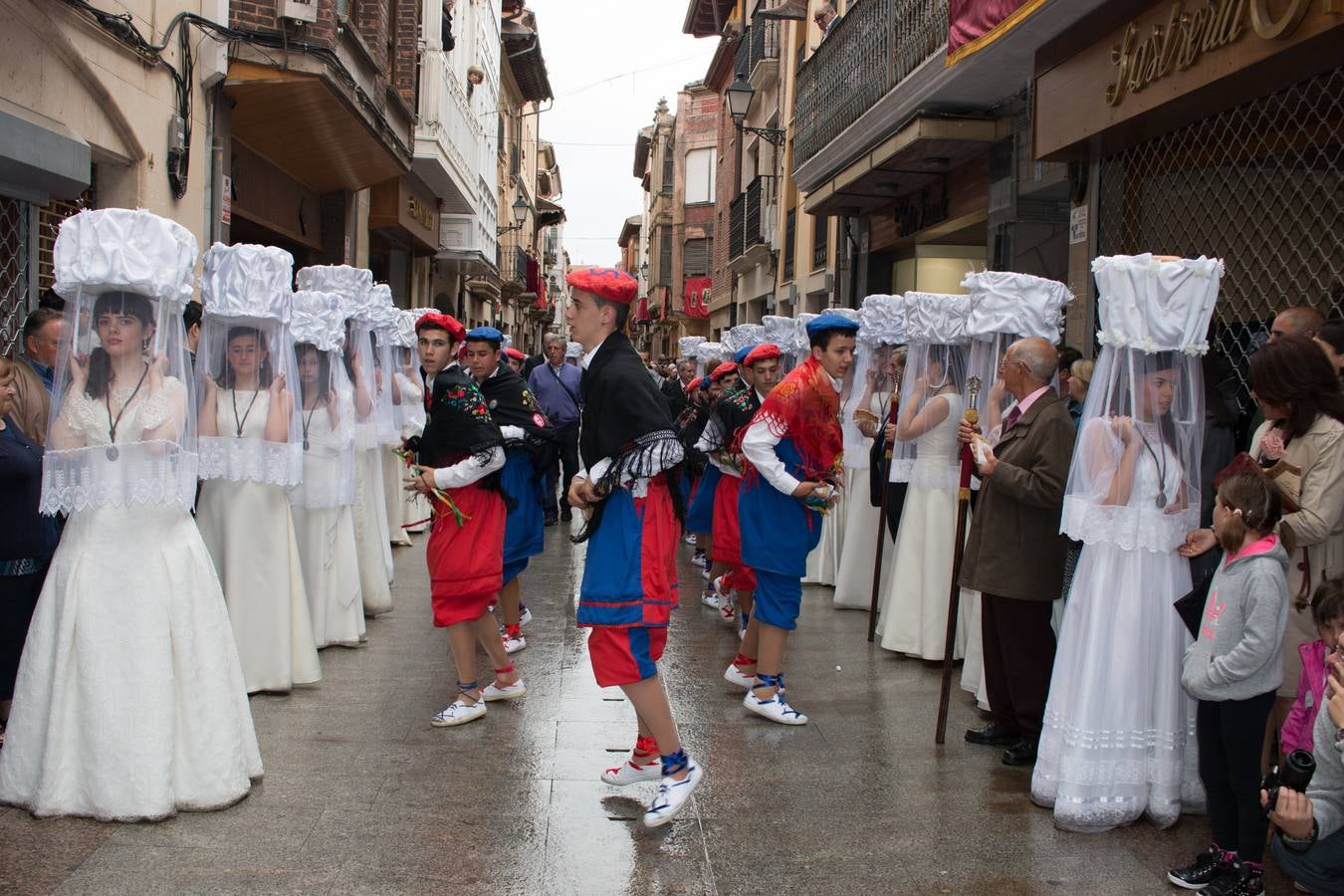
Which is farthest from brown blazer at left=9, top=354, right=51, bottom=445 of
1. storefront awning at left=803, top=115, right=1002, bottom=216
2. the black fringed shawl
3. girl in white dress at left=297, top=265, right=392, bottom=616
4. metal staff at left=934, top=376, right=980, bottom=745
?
storefront awning at left=803, top=115, right=1002, bottom=216

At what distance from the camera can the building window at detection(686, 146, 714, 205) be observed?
47.5 m

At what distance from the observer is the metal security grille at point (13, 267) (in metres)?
8.20

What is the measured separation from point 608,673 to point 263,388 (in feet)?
8.42

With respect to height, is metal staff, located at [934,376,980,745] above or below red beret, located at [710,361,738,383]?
below

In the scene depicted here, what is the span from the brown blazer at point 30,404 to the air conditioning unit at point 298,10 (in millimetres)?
6770

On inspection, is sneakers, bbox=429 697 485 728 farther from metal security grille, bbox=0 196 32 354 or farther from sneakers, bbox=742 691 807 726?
metal security grille, bbox=0 196 32 354

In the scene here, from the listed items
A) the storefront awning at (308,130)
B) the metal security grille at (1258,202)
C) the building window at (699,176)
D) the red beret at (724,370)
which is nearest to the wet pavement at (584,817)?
the metal security grille at (1258,202)

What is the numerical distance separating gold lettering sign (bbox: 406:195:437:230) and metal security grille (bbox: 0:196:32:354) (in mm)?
13080

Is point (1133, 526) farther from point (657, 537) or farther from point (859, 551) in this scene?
point (859, 551)

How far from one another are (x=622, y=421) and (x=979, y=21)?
6861 mm

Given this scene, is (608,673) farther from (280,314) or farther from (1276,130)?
(1276,130)

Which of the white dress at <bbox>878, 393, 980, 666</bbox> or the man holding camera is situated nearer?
the man holding camera

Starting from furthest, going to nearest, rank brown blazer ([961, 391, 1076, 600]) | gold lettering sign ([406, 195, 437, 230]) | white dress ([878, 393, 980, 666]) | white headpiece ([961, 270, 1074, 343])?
gold lettering sign ([406, 195, 437, 230]) < white dress ([878, 393, 980, 666]) < white headpiece ([961, 270, 1074, 343]) < brown blazer ([961, 391, 1076, 600])

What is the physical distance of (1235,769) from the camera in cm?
425
